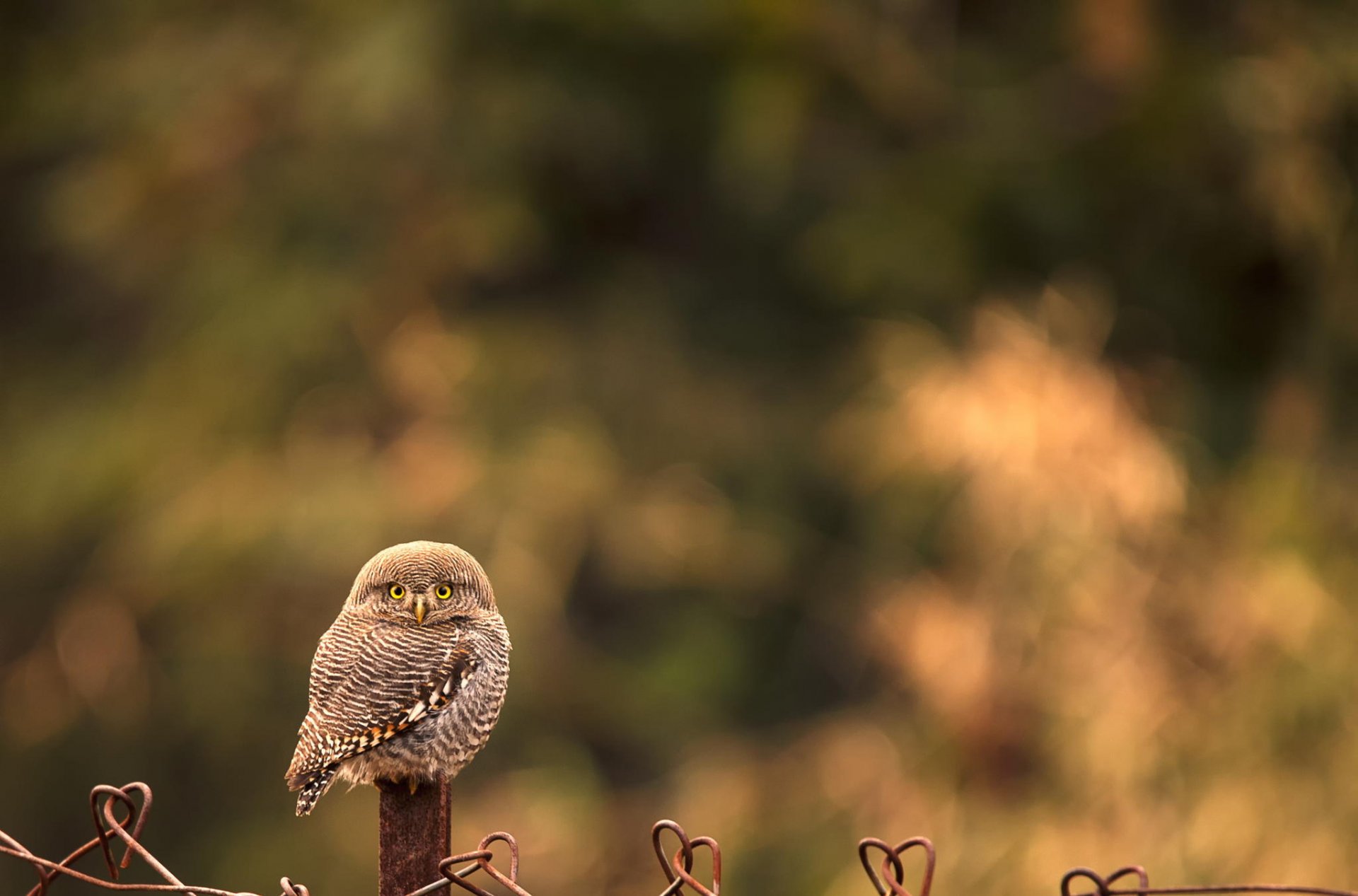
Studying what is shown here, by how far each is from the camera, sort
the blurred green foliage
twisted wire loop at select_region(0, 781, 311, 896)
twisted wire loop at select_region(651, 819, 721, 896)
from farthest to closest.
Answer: the blurred green foliage, twisted wire loop at select_region(0, 781, 311, 896), twisted wire loop at select_region(651, 819, 721, 896)

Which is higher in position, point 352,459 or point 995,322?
point 995,322

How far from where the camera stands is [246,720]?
24.9 feet

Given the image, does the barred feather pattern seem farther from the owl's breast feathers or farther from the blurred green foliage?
the blurred green foliage

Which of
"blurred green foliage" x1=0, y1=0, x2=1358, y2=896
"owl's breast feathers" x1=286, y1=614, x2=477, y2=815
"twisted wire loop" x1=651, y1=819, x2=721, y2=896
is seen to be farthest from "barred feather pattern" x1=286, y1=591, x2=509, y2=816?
"blurred green foliage" x1=0, y1=0, x2=1358, y2=896

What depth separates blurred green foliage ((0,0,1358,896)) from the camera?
16.3 ft

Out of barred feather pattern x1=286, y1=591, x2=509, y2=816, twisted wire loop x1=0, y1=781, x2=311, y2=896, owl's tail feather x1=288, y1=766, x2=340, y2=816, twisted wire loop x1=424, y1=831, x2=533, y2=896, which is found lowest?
twisted wire loop x1=0, y1=781, x2=311, y2=896

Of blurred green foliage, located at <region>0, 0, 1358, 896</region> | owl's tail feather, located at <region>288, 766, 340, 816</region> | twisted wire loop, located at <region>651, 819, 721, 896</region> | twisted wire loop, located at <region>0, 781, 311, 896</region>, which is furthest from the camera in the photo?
blurred green foliage, located at <region>0, 0, 1358, 896</region>

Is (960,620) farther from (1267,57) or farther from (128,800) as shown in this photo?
(128,800)

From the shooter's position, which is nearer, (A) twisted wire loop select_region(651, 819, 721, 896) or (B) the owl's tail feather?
(A) twisted wire loop select_region(651, 819, 721, 896)

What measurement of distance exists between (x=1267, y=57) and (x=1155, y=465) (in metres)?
1.64

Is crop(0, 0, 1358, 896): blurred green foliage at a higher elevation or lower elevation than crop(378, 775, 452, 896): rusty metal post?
higher

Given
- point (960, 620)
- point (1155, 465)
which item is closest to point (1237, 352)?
point (1155, 465)

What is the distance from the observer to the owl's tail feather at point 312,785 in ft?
5.08

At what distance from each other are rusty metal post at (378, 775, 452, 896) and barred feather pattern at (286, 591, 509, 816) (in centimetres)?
2
